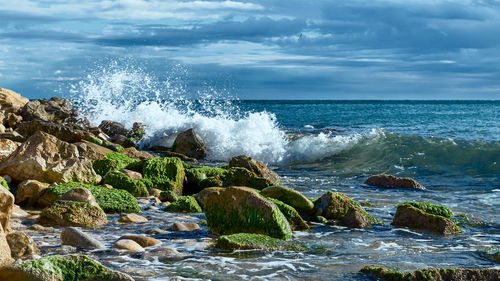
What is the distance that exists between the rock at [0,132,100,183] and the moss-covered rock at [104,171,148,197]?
0.73 ft

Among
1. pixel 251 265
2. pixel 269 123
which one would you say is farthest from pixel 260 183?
pixel 269 123

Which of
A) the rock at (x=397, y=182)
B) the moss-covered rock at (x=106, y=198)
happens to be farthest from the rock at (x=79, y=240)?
the rock at (x=397, y=182)

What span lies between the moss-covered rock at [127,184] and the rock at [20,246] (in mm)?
3504

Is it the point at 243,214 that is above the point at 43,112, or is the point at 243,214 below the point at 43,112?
below

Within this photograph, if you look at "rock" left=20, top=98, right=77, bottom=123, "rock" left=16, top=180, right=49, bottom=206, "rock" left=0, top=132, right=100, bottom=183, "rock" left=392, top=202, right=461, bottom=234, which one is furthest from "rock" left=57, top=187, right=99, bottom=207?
"rock" left=20, top=98, right=77, bottom=123

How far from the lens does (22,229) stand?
5.78m

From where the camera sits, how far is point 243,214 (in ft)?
19.7

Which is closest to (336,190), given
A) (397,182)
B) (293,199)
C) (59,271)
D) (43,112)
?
(397,182)

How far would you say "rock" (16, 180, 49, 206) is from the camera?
7016 mm

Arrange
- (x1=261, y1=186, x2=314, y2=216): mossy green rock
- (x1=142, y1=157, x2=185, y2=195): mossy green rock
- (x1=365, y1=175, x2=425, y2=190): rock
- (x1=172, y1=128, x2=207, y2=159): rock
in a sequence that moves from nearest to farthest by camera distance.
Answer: (x1=261, y1=186, x2=314, y2=216): mossy green rock → (x1=142, y1=157, x2=185, y2=195): mossy green rock → (x1=365, y1=175, x2=425, y2=190): rock → (x1=172, y1=128, x2=207, y2=159): rock

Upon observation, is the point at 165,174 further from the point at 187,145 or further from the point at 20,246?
the point at 187,145

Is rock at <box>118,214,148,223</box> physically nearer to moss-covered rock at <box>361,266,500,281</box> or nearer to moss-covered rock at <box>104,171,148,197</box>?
moss-covered rock at <box>104,171,148,197</box>

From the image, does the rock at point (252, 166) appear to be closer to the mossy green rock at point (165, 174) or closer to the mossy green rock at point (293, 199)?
the mossy green rock at point (165, 174)

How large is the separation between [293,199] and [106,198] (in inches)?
101
